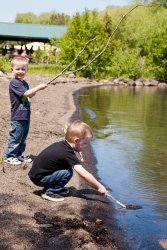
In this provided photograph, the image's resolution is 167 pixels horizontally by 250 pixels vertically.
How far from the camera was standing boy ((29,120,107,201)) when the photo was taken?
16.6 feet

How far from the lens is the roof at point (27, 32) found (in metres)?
45.6

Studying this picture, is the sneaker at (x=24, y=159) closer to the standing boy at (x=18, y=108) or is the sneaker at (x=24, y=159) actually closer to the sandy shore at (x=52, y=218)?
the standing boy at (x=18, y=108)

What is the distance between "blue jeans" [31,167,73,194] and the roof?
133 ft

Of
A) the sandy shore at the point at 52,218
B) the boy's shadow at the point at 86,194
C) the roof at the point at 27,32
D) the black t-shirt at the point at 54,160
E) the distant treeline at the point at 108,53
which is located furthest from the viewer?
the roof at the point at 27,32

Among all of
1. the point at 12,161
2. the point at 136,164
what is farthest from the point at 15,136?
the point at 136,164

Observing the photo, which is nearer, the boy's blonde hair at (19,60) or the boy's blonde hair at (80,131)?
the boy's blonde hair at (80,131)

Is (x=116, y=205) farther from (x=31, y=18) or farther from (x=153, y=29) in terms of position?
(x=31, y=18)

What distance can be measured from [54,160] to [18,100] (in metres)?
1.66

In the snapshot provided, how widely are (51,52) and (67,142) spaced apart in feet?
117

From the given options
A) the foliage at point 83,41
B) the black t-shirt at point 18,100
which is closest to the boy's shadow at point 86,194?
the black t-shirt at point 18,100

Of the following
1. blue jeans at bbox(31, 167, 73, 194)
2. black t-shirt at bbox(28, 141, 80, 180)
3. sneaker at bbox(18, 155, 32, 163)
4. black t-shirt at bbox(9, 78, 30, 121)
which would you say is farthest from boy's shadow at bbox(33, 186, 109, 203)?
black t-shirt at bbox(9, 78, 30, 121)

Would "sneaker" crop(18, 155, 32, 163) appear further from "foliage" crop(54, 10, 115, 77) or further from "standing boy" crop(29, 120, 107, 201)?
"foliage" crop(54, 10, 115, 77)

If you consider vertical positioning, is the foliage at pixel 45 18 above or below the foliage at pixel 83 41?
above

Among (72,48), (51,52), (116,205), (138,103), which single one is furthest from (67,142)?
(51,52)
